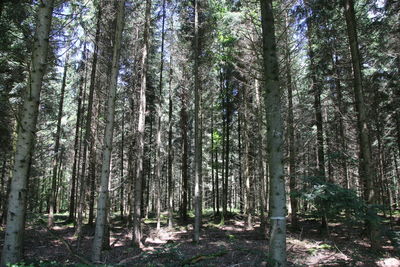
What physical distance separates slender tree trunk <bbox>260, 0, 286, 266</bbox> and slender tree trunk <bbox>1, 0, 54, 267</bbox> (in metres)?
4.10

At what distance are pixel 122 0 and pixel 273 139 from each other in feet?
19.2

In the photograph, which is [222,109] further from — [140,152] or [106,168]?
[106,168]

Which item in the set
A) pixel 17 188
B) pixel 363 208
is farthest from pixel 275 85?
pixel 17 188

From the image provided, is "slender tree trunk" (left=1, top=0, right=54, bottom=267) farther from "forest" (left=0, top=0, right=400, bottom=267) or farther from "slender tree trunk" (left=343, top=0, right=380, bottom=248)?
"slender tree trunk" (left=343, top=0, right=380, bottom=248)

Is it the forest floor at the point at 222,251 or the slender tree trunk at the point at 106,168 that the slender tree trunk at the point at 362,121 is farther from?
the slender tree trunk at the point at 106,168

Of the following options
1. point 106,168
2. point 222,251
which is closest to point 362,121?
point 222,251

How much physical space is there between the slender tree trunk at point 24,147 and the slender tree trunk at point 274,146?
4096 millimetres

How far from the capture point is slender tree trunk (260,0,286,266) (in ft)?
14.1

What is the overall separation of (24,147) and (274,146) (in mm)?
4334

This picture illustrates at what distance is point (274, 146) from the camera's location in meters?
4.58

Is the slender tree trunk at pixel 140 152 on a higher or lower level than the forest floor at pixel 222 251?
higher

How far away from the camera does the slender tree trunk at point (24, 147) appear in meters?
3.90

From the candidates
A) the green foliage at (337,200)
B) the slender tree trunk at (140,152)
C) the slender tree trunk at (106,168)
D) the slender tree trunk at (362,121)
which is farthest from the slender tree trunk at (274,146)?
the slender tree trunk at (140,152)

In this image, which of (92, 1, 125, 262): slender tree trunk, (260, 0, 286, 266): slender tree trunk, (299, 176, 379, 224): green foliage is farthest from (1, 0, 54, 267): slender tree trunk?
(299, 176, 379, 224): green foliage
